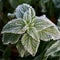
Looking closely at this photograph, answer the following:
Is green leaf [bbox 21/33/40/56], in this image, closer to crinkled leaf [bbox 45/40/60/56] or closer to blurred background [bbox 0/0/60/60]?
crinkled leaf [bbox 45/40/60/56]

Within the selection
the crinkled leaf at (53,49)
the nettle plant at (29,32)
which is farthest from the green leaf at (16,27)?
the crinkled leaf at (53,49)

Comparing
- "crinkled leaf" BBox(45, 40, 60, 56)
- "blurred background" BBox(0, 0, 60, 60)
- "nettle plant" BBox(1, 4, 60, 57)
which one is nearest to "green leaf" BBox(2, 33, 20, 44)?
"nettle plant" BBox(1, 4, 60, 57)

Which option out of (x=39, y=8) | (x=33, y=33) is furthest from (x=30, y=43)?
(x=39, y=8)

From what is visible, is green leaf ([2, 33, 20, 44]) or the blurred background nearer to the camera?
green leaf ([2, 33, 20, 44])

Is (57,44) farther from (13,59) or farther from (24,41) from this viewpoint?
(13,59)

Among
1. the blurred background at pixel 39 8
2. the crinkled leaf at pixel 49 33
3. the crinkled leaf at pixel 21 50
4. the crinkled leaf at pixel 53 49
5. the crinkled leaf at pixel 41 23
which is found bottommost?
the blurred background at pixel 39 8

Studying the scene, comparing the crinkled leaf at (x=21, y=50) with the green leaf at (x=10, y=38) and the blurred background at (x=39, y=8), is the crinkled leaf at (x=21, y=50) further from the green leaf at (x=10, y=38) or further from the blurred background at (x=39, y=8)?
the blurred background at (x=39, y=8)

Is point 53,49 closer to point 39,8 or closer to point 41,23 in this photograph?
point 41,23

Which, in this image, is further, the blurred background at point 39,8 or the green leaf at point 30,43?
the blurred background at point 39,8

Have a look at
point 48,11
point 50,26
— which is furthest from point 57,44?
point 48,11
